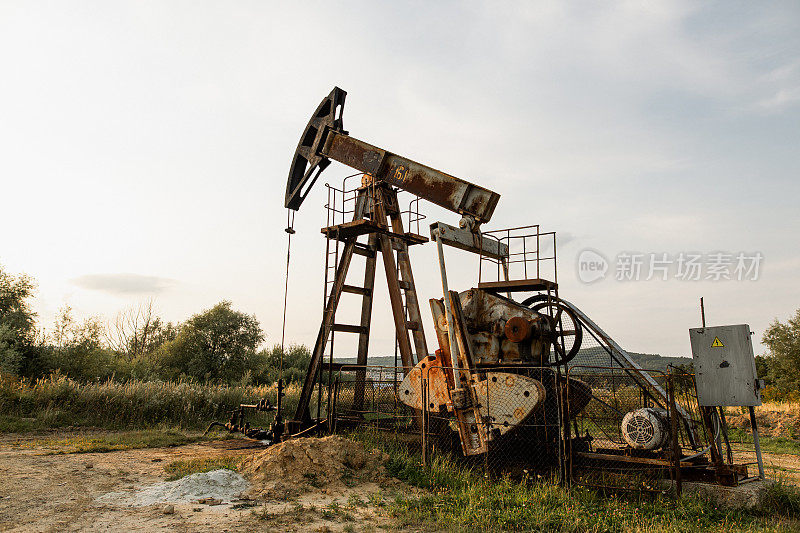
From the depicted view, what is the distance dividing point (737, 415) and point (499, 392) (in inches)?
547

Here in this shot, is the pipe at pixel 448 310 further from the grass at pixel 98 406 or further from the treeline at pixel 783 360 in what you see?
the treeline at pixel 783 360

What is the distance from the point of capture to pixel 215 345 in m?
26.3

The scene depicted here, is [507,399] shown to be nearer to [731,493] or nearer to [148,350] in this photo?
[731,493]

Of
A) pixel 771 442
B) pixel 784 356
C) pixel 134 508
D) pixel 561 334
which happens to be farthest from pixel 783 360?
pixel 134 508

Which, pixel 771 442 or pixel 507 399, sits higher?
pixel 507 399

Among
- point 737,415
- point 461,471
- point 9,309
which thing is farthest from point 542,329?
point 9,309

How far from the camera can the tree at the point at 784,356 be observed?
28.2 metres

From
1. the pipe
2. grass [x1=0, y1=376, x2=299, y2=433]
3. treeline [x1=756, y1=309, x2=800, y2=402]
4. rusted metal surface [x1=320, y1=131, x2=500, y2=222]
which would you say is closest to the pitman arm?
rusted metal surface [x1=320, y1=131, x2=500, y2=222]

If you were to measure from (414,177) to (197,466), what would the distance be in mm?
6118

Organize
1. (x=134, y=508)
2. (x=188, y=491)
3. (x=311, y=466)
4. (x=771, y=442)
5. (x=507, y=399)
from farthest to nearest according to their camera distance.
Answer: (x=771, y=442) → (x=507, y=399) → (x=311, y=466) → (x=188, y=491) → (x=134, y=508)

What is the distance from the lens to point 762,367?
34.9 metres

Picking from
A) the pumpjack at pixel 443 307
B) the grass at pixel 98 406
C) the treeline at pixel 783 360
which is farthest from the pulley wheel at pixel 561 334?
the treeline at pixel 783 360

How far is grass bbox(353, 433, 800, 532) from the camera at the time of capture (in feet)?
18.1

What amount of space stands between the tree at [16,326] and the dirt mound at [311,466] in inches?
520
